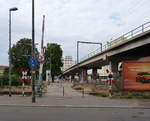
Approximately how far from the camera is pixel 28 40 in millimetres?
106125

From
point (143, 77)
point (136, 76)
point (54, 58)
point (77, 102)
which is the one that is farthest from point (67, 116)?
point (54, 58)

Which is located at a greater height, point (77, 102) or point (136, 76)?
point (136, 76)

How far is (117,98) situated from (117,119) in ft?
54.8

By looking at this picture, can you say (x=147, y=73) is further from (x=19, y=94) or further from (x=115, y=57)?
(x=115, y=57)

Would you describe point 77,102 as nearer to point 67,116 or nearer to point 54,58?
point 67,116

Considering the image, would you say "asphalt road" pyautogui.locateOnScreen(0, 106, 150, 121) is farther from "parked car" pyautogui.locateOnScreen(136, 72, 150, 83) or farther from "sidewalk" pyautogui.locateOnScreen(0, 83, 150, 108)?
"parked car" pyautogui.locateOnScreen(136, 72, 150, 83)

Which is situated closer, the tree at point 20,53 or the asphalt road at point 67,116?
the asphalt road at point 67,116

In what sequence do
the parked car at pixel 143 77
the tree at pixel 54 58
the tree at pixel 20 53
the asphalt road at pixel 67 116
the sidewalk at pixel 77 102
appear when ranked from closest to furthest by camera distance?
the asphalt road at pixel 67 116 < the sidewalk at pixel 77 102 < the parked car at pixel 143 77 < the tree at pixel 20 53 < the tree at pixel 54 58

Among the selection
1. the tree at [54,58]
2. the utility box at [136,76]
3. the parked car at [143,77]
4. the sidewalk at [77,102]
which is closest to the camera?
the sidewalk at [77,102]

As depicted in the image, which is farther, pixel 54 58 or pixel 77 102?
pixel 54 58

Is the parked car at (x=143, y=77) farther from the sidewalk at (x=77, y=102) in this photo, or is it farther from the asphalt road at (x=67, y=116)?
the asphalt road at (x=67, y=116)

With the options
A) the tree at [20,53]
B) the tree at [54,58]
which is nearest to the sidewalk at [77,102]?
the tree at [20,53]

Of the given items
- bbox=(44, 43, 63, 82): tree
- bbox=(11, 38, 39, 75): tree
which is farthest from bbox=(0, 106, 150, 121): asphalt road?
bbox=(44, 43, 63, 82): tree

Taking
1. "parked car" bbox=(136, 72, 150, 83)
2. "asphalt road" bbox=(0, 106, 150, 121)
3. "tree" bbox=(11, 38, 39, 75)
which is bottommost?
"asphalt road" bbox=(0, 106, 150, 121)
